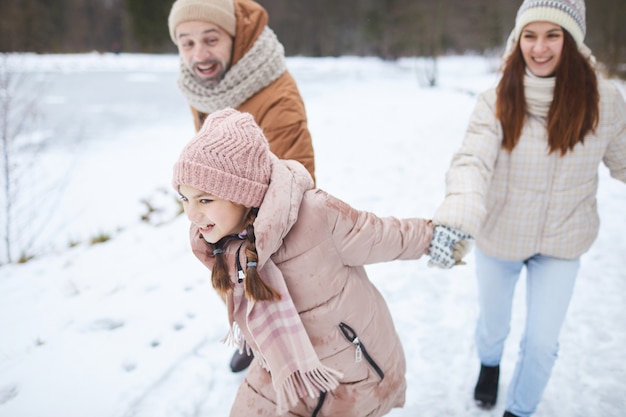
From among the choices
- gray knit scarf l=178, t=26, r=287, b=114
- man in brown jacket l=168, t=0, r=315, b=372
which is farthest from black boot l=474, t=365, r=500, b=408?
gray knit scarf l=178, t=26, r=287, b=114

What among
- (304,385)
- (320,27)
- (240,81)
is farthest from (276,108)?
(320,27)

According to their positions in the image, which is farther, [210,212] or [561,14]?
[561,14]

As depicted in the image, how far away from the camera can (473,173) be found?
5.76ft

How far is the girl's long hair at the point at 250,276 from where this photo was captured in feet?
4.44

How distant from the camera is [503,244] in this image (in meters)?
1.98

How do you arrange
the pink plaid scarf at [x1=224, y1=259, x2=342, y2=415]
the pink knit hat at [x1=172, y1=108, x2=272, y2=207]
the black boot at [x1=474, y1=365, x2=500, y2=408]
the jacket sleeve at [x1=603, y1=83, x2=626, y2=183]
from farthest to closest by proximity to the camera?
the black boot at [x1=474, y1=365, x2=500, y2=408]
the jacket sleeve at [x1=603, y1=83, x2=626, y2=183]
the pink plaid scarf at [x1=224, y1=259, x2=342, y2=415]
the pink knit hat at [x1=172, y1=108, x2=272, y2=207]

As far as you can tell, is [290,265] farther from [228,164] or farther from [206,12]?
[206,12]

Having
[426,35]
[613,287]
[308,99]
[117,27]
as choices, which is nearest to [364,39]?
[426,35]

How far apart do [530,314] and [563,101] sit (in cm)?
94

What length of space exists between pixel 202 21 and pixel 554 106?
1.66 metres

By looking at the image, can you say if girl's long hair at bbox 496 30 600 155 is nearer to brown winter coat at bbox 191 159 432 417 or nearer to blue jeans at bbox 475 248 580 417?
blue jeans at bbox 475 248 580 417

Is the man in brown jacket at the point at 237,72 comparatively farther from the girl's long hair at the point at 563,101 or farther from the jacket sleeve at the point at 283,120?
the girl's long hair at the point at 563,101

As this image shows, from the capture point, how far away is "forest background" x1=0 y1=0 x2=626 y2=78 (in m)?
18.8

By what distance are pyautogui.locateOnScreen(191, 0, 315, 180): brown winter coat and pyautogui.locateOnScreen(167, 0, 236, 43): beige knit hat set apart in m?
0.07
